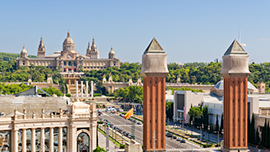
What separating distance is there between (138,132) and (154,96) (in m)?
33.6

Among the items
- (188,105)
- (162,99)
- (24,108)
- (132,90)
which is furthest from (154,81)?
(132,90)

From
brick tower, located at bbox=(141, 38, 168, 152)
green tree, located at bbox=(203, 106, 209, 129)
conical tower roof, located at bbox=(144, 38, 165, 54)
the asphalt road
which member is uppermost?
conical tower roof, located at bbox=(144, 38, 165, 54)

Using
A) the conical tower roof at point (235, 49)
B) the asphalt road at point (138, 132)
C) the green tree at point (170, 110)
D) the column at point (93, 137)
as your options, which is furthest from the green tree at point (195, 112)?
the column at point (93, 137)

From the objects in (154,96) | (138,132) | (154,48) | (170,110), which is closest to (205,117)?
(138,132)

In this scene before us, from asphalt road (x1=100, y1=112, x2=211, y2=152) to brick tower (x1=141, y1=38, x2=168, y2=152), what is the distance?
10699 mm

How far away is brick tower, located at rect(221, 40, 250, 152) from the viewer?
76.5m

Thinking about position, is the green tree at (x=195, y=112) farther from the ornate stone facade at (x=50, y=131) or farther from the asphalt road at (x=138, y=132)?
the ornate stone facade at (x=50, y=131)

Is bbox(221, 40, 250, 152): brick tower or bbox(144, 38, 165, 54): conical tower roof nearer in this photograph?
bbox(144, 38, 165, 54): conical tower roof

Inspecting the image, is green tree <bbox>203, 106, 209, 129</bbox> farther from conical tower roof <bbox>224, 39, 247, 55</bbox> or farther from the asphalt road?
conical tower roof <bbox>224, 39, 247, 55</bbox>

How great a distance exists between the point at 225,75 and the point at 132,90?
10423 cm

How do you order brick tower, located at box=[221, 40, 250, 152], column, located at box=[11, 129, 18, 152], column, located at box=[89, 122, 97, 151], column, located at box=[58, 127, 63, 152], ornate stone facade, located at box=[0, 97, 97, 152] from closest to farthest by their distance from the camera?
column, located at box=[11, 129, 18, 152], ornate stone facade, located at box=[0, 97, 97, 152], column, located at box=[58, 127, 63, 152], column, located at box=[89, 122, 97, 151], brick tower, located at box=[221, 40, 250, 152]

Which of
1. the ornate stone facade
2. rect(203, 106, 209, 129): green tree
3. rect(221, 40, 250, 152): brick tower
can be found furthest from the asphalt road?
the ornate stone facade

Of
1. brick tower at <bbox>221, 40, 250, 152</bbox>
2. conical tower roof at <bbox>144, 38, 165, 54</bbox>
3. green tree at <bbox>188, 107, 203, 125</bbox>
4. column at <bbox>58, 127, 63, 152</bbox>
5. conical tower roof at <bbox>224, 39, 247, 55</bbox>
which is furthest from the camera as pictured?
green tree at <bbox>188, 107, 203, 125</bbox>

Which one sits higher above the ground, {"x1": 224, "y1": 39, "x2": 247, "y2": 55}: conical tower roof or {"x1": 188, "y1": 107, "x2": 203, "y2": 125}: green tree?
{"x1": 224, "y1": 39, "x2": 247, "y2": 55}: conical tower roof
